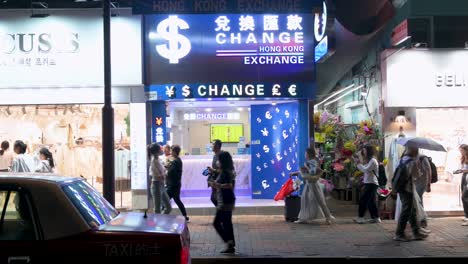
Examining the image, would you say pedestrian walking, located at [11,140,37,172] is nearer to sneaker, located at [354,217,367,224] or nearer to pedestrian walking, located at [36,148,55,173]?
pedestrian walking, located at [36,148,55,173]

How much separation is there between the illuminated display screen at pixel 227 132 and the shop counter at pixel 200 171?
2.71 ft

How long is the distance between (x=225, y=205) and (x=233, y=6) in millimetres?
6008

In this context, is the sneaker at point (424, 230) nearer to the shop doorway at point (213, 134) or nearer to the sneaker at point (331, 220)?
the sneaker at point (331, 220)

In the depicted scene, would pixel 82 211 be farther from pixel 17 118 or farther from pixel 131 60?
pixel 17 118

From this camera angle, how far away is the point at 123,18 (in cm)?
1266

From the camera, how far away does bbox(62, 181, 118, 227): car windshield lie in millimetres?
4742

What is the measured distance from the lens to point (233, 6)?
1316 cm

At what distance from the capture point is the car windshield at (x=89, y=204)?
4742 millimetres

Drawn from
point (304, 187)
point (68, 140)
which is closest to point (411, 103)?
point (304, 187)

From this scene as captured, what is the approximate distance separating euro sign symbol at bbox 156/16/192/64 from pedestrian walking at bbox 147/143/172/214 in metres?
2.52

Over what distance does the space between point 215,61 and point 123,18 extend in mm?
2281

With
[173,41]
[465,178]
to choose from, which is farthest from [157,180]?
[465,178]

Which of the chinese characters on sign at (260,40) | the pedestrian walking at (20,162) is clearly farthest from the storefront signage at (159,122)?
the pedestrian walking at (20,162)

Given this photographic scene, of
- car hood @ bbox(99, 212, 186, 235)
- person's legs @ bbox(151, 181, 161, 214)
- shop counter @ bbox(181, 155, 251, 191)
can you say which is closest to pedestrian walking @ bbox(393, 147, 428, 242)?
person's legs @ bbox(151, 181, 161, 214)
